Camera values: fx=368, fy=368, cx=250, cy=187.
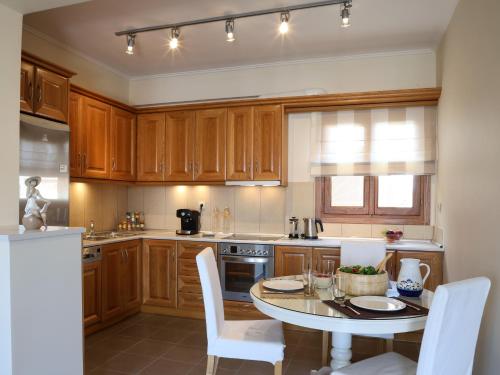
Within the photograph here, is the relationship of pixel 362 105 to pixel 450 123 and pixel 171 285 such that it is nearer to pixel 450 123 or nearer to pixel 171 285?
pixel 450 123

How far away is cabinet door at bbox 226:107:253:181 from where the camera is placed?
3.84 m

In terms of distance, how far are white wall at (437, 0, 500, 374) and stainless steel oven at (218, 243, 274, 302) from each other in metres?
1.56

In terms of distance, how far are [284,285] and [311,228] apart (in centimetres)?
154

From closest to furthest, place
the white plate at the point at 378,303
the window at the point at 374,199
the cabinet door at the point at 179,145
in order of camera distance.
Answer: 1. the white plate at the point at 378,303
2. the window at the point at 374,199
3. the cabinet door at the point at 179,145

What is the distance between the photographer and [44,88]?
2854mm

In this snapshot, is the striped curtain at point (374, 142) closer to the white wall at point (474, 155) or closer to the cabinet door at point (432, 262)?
the white wall at point (474, 155)

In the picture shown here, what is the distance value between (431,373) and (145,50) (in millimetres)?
3566

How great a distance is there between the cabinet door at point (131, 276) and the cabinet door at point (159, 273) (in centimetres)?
7

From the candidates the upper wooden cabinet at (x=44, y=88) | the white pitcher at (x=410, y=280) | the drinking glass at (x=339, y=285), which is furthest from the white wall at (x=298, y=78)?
the drinking glass at (x=339, y=285)

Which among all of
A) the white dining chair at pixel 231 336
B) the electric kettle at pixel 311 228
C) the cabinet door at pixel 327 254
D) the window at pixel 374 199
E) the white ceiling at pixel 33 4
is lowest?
the white dining chair at pixel 231 336

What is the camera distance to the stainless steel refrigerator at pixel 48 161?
8.70ft

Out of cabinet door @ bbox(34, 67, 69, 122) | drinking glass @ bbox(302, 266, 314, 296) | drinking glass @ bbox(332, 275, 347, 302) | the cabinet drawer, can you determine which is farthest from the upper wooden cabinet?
drinking glass @ bbox(332, 275, 347, 302)

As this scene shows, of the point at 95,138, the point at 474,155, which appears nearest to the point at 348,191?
the point at 474,155

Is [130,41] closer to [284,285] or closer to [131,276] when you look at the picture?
[131,276]
